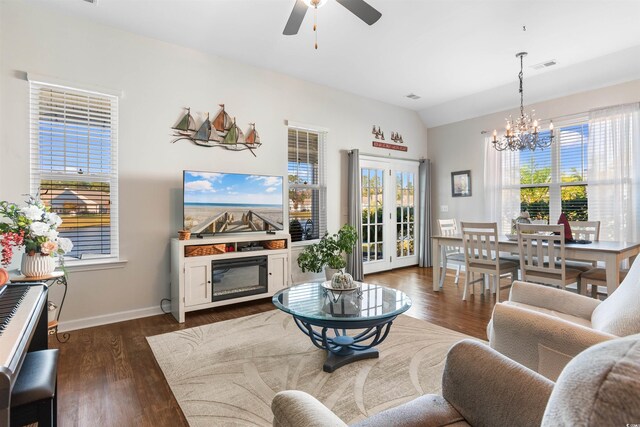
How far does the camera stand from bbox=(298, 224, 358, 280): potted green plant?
4461 mm

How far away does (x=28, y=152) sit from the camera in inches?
115

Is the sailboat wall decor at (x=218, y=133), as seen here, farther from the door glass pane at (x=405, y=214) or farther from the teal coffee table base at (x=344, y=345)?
the door glass pane at (x=405, y=214)

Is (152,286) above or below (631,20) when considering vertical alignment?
below

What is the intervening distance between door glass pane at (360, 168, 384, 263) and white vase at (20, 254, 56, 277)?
163 inches

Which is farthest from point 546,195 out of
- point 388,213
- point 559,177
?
point 388,213

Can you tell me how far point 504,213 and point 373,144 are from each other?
2468mm

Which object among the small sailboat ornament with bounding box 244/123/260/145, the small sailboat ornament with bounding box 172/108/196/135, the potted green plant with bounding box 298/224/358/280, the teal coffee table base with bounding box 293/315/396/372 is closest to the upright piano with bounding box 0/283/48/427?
the teal coffee table base with bounding box 293/315/396/372

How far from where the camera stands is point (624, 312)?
53.0 inches

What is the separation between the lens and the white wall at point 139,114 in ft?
9.50

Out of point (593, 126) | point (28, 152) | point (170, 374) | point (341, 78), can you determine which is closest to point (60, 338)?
point (170, 374)

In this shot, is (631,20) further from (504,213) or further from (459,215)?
(459,215)

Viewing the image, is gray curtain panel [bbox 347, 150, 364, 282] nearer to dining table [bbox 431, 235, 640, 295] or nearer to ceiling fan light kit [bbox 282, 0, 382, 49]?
dining table [bbox 431, 235, 640, 295]

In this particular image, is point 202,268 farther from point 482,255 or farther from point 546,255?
point 546,255

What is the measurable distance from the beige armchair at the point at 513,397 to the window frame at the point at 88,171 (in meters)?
3.07
